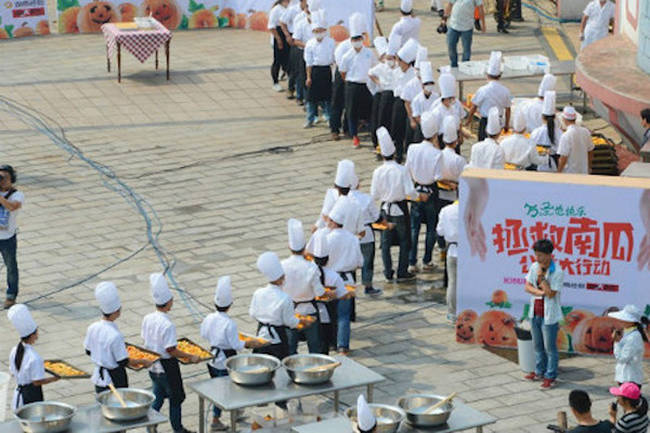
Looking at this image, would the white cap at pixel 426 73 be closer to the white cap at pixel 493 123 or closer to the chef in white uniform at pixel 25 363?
the white cap at pixel 493 123

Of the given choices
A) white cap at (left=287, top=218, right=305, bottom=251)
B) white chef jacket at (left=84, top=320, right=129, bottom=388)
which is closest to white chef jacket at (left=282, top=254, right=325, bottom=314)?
white cap at (left=287, top=218, right=305, bottom=251)

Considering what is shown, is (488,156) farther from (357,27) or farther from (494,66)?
(357,27)

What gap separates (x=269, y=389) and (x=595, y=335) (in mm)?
3906

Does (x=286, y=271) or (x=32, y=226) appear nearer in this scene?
(x=286, y=271)

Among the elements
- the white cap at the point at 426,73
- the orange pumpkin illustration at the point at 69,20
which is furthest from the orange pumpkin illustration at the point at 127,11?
the white cap at the point at 426,73

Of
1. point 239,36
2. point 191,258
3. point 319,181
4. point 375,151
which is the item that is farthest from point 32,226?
point 239,36

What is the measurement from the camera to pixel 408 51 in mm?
18125

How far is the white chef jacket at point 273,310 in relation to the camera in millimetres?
11789

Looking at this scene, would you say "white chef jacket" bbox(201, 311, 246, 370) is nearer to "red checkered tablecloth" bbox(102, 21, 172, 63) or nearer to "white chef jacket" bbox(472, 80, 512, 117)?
"white chef jacket" bbox(472, 80, 512, 117)

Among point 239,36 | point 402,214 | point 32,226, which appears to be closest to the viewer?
point 402,214

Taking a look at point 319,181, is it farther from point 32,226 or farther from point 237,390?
point 237,390

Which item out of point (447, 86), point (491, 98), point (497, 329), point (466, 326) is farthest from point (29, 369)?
point (491, 98)

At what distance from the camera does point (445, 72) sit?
1747 cm

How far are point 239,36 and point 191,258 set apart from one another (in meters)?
10.7
